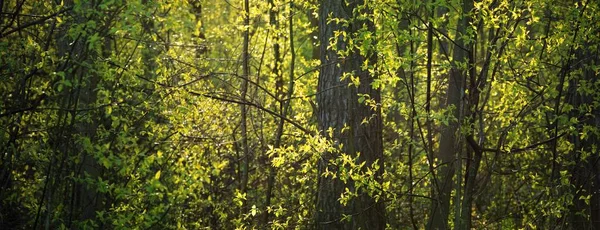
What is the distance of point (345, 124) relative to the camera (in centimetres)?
754

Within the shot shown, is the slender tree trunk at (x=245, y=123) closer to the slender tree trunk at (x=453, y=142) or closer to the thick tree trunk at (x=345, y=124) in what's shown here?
the thick tree trunk at (x=345, y=124)

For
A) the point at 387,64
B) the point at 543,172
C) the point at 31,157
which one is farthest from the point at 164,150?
the point at 543,172

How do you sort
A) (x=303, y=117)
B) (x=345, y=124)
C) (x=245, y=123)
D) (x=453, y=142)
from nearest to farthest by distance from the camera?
(x=345, y=124) → (x=453, y=142) → (x=303, y=117) → (x=245, y=123)

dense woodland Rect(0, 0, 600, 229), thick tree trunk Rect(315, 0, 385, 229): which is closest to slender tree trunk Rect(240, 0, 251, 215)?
dense woodland Rect(0, 0, 600, 229)

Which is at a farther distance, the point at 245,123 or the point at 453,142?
the point at 245,123

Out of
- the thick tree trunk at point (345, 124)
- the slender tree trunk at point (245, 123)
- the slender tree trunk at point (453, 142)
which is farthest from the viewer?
the slender tree trunk at point (245, 123)

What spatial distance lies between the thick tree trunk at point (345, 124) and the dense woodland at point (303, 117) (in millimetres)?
15

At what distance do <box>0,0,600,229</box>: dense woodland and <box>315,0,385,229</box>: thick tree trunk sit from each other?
1cm

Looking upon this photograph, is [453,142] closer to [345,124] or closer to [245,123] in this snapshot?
[345,124]

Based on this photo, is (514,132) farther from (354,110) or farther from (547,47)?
(354,110)

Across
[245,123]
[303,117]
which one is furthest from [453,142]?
[245,123]

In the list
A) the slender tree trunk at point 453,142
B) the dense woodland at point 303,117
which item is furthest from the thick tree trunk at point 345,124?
the slender tree trunk at point 453,142

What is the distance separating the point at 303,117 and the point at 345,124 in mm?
771

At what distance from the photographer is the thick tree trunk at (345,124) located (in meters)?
7.58
